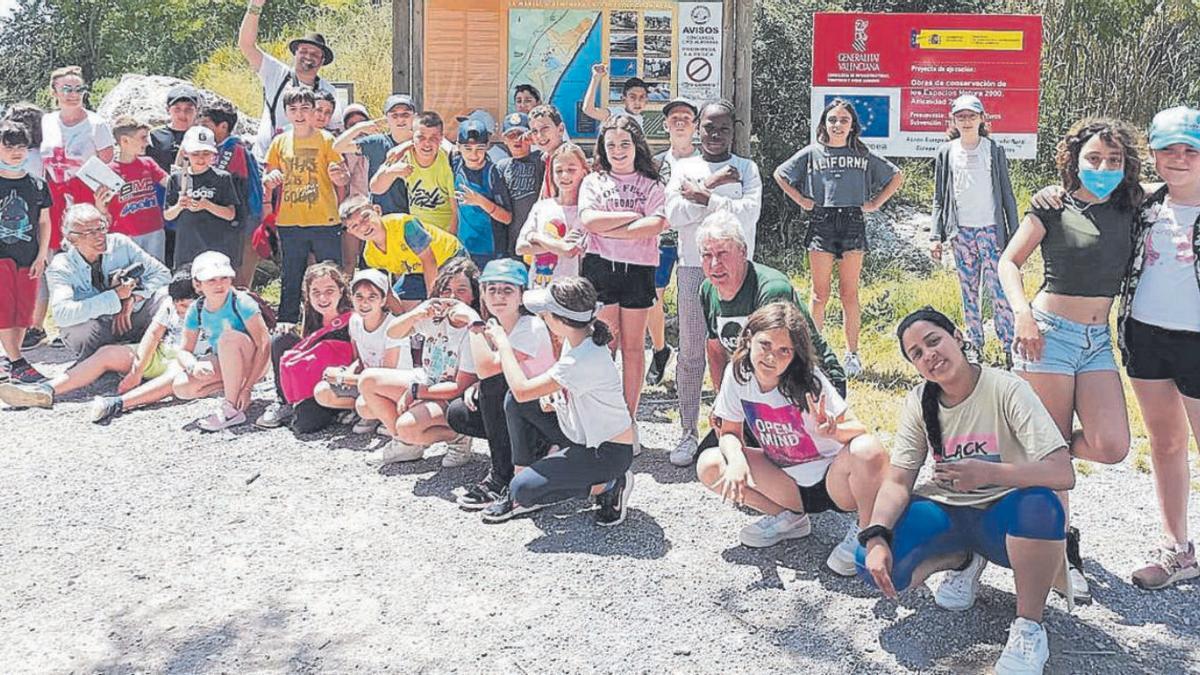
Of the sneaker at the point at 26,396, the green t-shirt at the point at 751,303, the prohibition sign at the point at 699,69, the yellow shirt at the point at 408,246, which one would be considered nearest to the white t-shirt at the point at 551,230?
the yellow shirt at the point at 408,246

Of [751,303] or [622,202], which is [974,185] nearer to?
[622,202]

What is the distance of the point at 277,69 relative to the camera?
27.0 ft

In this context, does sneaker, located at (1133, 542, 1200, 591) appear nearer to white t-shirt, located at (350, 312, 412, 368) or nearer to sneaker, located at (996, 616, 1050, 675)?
sneaker, located at (996, 616, 1050, 675)

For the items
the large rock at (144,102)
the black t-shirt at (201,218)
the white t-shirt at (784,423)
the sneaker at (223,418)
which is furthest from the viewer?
the large rock at (144,102)

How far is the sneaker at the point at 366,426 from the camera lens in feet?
21.0

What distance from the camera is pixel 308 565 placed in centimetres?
460

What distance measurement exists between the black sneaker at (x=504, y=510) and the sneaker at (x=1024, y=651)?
7.22ft

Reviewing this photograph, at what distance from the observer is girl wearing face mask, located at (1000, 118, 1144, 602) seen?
164 inches

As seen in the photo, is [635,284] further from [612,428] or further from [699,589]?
[699,589]

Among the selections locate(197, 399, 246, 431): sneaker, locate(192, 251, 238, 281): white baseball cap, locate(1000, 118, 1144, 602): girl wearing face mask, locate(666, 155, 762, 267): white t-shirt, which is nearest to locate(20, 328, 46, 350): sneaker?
locate(192, 251, 238, 281): white baseball cap

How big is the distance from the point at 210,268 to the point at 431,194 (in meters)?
1.41

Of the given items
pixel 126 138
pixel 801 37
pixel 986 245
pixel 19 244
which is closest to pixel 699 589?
pixel 986 245

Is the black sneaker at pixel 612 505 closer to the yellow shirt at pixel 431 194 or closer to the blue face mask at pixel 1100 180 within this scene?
the blue face mask at pixel 1100 180

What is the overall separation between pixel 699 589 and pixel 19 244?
5.42 meters
